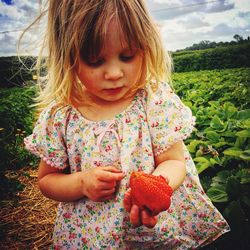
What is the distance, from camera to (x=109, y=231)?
1438 millimetres

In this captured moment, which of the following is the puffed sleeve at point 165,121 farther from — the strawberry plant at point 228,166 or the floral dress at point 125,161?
the strawberry plant at point 228,166

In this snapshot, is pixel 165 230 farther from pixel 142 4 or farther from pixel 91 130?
Answer: pixel 142 4

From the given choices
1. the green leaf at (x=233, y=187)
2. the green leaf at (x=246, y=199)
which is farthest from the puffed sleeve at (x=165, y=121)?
the green leaf at (x=246, y=199)

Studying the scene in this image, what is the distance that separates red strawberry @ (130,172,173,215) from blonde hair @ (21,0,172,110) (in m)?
0.58

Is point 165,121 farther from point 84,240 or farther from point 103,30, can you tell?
point 84,240

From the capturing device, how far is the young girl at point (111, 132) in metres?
1.35

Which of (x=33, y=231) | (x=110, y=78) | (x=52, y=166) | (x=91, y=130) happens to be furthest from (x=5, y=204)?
(x=110, y=78)

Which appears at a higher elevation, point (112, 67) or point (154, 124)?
point (112, 67)

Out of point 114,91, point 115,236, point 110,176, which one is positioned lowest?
point 115,236

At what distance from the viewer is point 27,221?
304 centimetres

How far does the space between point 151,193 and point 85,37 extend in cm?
73

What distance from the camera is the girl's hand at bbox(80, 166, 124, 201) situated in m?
1.33

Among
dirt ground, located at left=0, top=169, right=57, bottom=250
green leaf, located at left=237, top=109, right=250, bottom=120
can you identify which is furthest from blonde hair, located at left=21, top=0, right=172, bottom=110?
dirt ground, located at left=0, top=169, right=57, bottom=250

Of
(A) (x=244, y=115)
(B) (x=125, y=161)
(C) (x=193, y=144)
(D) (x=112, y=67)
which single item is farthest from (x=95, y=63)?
(A) (x=244, y=115)
